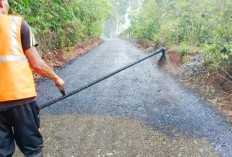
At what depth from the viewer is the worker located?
2.01 meters

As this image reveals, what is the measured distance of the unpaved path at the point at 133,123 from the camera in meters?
3.64

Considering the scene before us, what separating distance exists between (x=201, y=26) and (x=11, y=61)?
9.73 metres

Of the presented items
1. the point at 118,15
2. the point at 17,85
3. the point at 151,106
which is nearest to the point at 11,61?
the point at 17,85

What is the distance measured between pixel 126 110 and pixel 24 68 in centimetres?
325

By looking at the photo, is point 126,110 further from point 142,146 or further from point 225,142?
point 225,142

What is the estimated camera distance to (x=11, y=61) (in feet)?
6.64

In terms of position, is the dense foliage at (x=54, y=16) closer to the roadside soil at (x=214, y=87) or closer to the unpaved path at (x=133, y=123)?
the unpaved path at (x=133, y=123)

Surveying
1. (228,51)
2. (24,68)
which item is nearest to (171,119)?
(228,51)

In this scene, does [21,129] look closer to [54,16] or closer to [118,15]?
[54,16]

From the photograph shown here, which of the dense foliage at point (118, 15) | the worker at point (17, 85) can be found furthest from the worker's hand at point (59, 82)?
the dense foliage at point (118, 15)

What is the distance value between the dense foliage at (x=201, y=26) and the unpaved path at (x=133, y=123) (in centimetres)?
139

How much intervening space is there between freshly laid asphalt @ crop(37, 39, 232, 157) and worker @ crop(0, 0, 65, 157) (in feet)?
8.07

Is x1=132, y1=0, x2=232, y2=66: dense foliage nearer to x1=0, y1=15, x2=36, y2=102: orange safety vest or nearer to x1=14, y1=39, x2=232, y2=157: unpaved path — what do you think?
x1=14, y1=39, x2=232, y2=157: unpaved path

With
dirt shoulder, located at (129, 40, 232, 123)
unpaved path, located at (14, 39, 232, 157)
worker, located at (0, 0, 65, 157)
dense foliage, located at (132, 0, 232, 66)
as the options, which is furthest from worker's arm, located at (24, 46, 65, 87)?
dense foliage, located at (132, 0, 232, 66)
